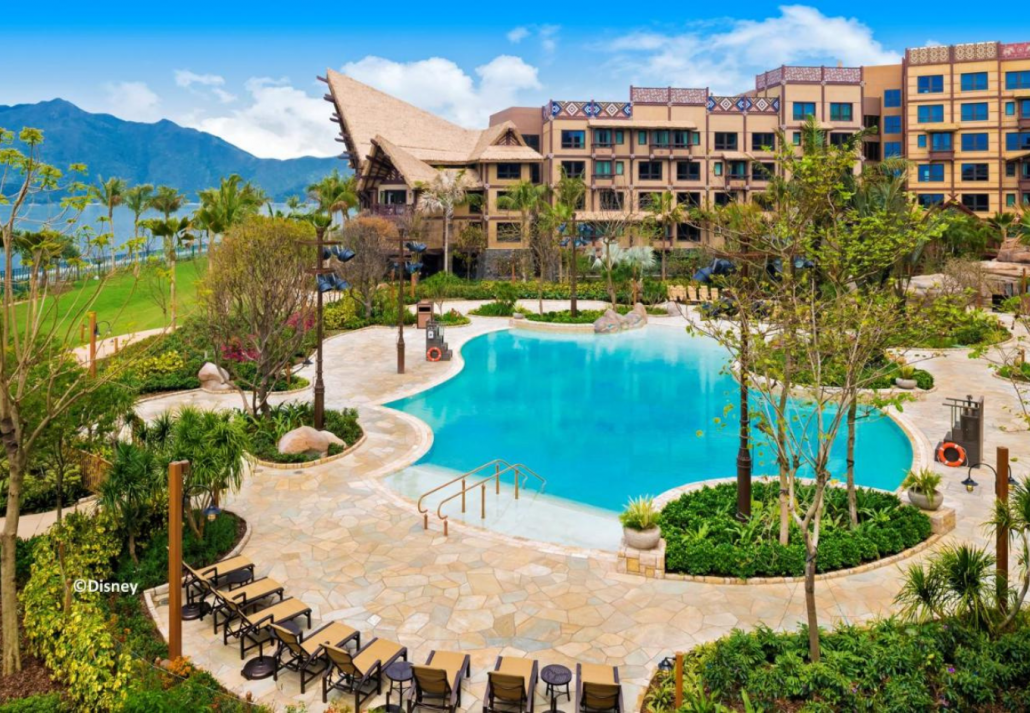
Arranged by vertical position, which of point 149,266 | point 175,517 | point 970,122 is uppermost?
point 970,122

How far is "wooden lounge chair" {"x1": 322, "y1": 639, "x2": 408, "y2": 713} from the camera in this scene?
8758 mm

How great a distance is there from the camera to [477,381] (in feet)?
96.8

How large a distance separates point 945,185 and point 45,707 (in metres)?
73.4

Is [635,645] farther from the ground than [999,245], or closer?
closer

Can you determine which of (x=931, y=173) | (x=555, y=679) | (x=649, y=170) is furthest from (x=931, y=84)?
(x=555, y=679)

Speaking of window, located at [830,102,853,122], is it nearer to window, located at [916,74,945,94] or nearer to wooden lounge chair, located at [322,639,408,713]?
window, located at [916,74,945,94]

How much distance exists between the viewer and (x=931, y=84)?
210ft

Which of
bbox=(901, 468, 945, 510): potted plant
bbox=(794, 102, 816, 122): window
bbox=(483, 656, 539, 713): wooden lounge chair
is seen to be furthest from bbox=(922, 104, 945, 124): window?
bbox=(483, 656, 539, 713): wooden lounge chair

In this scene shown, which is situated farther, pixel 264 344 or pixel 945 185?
pixel 945 185

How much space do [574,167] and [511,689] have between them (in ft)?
194

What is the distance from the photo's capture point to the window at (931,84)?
6375cm

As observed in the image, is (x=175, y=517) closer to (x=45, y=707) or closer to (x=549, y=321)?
(x=45, y=707)

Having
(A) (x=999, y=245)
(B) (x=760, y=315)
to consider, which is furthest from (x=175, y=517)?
(A) (x=999, y=245)

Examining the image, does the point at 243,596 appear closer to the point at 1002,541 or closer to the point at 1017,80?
A: the point at 1002,541
